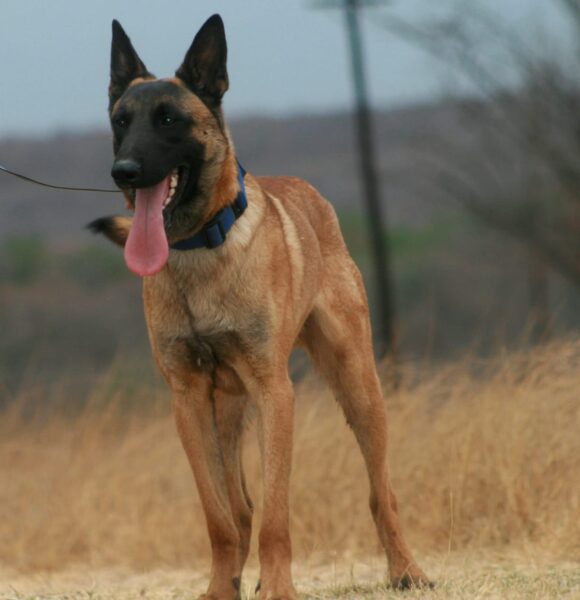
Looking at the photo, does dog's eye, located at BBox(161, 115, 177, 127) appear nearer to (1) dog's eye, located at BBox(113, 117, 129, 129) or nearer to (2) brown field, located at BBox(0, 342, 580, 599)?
(1) dog's eye, located at BBox(113, 117, 129, 129)

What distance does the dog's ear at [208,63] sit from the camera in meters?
5.83

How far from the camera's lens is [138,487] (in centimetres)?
1014

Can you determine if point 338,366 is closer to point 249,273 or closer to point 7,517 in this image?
point 249,273

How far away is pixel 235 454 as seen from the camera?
6.40m

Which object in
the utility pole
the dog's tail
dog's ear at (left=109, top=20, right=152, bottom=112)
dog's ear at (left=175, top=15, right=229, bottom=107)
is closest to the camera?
dog's ear at (left=175, top=15, right=229, bottom=107)

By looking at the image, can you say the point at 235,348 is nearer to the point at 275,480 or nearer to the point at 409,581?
the point at 275,480

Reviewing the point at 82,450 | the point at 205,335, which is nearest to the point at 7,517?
the point at 82,450

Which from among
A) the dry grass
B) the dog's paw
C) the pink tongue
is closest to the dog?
the pink tongue

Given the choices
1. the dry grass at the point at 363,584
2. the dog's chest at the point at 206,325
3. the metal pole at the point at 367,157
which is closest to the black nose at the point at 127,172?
the dog's chest at the point at 206,325

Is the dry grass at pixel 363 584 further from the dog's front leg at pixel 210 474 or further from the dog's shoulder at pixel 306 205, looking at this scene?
the dog's shoulder at pixel 306 205

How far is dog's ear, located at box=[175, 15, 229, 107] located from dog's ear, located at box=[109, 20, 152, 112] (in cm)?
28

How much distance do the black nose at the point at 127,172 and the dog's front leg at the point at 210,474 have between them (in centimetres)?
99

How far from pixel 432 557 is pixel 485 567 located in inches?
26.6

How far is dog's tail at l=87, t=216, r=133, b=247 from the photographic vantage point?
20.9 feet
